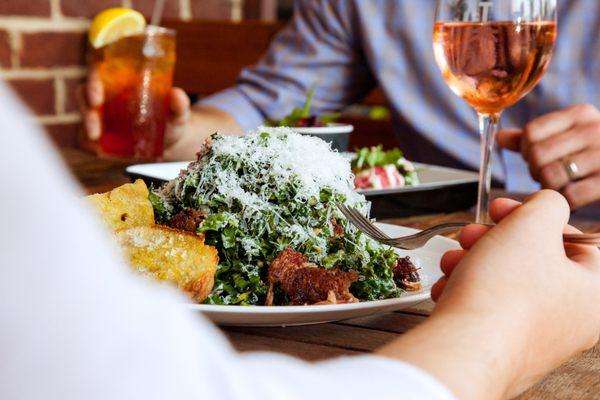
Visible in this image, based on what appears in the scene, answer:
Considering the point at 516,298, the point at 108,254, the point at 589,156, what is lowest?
the point at 589,156

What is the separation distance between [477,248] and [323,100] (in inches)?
79.0

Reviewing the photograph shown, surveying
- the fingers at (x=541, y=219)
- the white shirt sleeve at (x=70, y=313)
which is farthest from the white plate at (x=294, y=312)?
the white shirt sleeve at (x=70, y=313)

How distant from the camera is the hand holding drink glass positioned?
186 centimetres

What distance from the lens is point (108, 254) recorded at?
316mm

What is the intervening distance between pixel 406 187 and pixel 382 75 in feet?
4.06

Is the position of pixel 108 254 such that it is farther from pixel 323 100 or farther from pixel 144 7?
pixel 144 7

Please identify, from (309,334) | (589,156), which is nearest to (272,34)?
(589,156)

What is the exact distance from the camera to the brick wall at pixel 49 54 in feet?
7.39

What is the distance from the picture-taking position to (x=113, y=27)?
1866 mm

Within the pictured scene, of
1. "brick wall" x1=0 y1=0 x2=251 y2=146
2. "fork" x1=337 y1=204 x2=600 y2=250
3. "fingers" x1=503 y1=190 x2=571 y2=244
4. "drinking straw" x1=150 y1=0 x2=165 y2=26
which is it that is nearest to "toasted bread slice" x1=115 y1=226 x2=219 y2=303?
"fork" x1=337 y1=204 x2=600 y2=250

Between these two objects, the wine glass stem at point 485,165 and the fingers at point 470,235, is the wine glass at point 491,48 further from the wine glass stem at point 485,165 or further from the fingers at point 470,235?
the fingers at point 470,235

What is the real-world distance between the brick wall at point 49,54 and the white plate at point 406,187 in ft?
3.27

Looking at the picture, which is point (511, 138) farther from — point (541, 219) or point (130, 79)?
point (541, 219)

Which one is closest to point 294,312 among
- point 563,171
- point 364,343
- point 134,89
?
point 364,343
